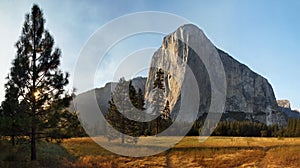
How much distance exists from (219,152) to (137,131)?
13.4m

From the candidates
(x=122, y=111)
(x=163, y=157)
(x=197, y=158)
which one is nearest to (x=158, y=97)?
(x=122, y=111)

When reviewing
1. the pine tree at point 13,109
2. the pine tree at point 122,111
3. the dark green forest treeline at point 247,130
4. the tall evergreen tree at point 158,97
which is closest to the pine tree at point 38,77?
the pine tree at point 13,109

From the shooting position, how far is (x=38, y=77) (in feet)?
78.0

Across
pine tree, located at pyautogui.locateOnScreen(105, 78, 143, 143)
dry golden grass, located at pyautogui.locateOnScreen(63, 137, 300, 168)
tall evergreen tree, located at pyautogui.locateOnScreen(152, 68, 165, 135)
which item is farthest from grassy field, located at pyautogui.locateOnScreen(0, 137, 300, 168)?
tall evergreen tree, located at pyautogui.locateOnScreen(152, 68, 165, 135)

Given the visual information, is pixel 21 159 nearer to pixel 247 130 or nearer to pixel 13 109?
pixel 13 109

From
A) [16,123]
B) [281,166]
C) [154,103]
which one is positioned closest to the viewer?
[16,123]

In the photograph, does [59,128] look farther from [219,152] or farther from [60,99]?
[219,152]

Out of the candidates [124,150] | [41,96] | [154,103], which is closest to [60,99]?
[41,96]

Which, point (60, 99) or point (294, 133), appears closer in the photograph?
point (60, 99)

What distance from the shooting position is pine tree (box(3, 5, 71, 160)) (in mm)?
22609

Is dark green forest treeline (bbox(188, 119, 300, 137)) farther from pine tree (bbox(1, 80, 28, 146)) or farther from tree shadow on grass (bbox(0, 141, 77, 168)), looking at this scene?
pine tree (bbox(1, 80, 28, 146))

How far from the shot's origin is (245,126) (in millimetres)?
114188

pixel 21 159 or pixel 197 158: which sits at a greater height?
pixel 21 159

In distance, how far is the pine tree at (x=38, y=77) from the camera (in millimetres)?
22609
